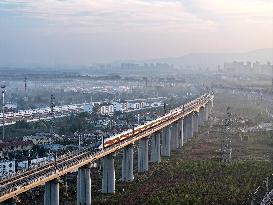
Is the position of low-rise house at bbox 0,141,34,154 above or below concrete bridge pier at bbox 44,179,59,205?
below

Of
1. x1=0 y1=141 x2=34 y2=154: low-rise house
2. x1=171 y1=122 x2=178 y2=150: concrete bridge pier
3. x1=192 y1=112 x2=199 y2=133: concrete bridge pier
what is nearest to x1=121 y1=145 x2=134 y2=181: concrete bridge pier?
x1=0 y1=141 x2=34 y2=154: low-rise house

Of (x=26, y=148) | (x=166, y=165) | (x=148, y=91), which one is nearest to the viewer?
(x=166, y=165)

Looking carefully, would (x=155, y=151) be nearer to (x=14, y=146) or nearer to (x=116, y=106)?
(x=14, y=146)

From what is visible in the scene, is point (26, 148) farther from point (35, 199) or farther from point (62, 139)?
point (35, 199)

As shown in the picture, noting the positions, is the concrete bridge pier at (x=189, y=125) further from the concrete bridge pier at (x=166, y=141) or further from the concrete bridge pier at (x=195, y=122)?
the concrete bridge pier at (x=166, y=141)

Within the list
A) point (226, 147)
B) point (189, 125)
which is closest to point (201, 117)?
point (189, 125)

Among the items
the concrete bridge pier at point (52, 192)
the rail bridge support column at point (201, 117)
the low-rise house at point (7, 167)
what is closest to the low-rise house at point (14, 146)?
the low-rise house at point (7, 167)

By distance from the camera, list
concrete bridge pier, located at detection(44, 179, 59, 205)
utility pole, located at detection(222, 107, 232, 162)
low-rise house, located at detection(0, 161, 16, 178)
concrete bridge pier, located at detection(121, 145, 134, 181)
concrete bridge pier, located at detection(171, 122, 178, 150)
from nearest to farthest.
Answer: concrete bridge pier, located at detection(44, 179, 59, 205), concrete bridge pier, located at detection(121, 145, 134, 181), low-rise house, located at detection(0, 161, 16, 178), utility pole, located at detection(222, 107, 232, 162), concrete bridge pier, located at detection(171, 122, 178, 150)

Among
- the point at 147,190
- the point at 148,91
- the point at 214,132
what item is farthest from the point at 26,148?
the point at 148,91

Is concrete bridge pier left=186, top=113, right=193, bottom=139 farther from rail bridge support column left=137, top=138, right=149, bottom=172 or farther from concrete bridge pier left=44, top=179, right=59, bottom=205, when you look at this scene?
concrete bridge pier left=44, top=179, right=59, bottom=205
